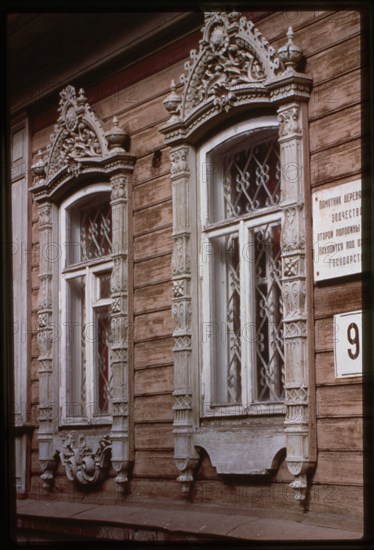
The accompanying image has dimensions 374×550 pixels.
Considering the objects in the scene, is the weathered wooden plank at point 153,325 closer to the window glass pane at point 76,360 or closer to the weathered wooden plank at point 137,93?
the window glass pane at point 76,360

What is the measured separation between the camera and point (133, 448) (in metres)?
4.73

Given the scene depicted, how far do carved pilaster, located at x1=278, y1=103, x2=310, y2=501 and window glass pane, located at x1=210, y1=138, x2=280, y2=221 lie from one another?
10cm

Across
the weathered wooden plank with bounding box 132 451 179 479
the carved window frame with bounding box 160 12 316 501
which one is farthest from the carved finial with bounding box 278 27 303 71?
the weathered wooden plank with bounding box 132 451 179 479

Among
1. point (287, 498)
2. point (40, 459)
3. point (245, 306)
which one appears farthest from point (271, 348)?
point (40, 459)

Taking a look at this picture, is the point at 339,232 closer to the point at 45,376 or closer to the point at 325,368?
the point at 325,368

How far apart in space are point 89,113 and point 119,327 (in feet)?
3.14

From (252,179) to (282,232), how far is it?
0.99ft

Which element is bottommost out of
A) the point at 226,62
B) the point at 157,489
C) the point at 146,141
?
the point at 157,489

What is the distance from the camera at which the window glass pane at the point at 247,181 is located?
434 centimetres

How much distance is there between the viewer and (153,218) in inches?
189

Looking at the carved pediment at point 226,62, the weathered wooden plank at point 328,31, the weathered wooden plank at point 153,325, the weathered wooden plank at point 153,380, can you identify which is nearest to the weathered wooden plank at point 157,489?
the weathered wooden plank at point 153,380

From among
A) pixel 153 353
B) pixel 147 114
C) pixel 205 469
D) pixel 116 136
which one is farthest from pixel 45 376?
pixel 147 114

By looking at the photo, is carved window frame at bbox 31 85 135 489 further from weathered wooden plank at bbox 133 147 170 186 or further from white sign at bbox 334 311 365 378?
white sign at bbox 334 311 365 378

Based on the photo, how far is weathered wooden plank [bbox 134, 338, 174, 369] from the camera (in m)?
4.64
